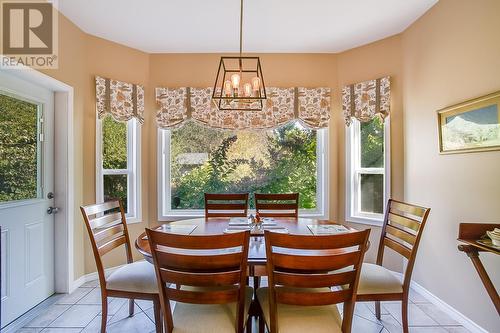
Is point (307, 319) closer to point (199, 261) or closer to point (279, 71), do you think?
point (199, 261)

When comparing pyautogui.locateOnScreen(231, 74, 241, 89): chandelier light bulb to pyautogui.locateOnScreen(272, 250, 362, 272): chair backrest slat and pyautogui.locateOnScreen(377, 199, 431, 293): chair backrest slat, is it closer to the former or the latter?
pyautogui.locateOnScreen(272, 250, 362, 272): chair backrest slat

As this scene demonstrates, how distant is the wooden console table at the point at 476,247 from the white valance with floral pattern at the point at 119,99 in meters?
3.28

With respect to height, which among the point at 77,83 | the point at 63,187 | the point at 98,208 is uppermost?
the point at 77,83

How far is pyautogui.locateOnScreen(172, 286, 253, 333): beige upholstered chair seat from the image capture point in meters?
1.43

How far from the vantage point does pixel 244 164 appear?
12.1ft

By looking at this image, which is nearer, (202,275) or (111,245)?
(202,275)

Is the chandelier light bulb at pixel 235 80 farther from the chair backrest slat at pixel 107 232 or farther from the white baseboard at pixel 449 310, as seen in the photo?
the white baseboard at pixel 449 310

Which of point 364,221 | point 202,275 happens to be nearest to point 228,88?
point 202,275

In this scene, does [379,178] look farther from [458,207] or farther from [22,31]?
[22,31]

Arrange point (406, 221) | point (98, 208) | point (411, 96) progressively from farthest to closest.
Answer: point (411, 96), point (98, 208), point (406, 221)

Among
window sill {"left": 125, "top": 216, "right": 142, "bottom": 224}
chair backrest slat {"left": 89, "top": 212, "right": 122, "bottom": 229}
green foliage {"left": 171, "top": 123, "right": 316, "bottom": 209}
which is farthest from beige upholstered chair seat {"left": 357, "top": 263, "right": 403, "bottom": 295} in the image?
window sill {"left": 125, "top": 216, "right": 142, "bottom": 224}

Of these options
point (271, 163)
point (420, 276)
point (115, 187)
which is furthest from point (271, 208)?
point (115, 187)

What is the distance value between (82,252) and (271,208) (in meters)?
2.08

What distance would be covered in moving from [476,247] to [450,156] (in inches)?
43.2
